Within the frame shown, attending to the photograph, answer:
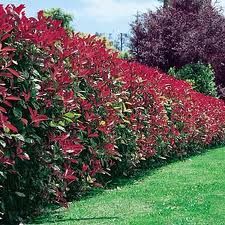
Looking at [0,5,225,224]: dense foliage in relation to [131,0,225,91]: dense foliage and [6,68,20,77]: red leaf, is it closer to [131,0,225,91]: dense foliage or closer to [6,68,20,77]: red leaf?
[6,68,20,77]: red leaf

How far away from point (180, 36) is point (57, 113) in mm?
15342

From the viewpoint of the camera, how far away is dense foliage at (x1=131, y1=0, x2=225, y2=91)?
2031cm

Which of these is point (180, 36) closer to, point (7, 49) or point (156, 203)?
point (156, 203)

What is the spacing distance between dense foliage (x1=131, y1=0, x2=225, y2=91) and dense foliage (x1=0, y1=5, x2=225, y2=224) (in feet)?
36.0

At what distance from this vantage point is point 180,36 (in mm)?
20969

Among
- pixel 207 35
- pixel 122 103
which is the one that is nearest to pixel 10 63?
pixel 122 103

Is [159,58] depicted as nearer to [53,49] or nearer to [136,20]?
[136,20]

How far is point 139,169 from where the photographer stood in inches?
412

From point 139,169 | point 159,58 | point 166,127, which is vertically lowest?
point 139,169

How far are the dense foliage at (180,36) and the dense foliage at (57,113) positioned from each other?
11.0m

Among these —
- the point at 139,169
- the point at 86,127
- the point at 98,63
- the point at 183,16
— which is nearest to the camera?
the point at 86,127

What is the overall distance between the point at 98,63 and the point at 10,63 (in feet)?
8.28

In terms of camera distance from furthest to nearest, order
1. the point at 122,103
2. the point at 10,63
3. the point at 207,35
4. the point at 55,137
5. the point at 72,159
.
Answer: the point at 207,35 → the point at 122,103 → the point at 72,159 → the point at 55,137 → the point at 10,63

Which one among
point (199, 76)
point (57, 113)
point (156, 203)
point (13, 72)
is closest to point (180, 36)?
point (199, 76)
